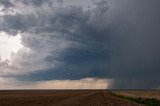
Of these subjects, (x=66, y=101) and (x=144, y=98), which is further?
(x=144, y=98)

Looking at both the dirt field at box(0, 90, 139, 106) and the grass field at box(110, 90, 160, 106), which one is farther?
the grass field at box(110, 90, 160, 106)

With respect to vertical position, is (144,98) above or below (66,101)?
above

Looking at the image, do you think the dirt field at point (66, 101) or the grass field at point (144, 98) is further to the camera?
the grass field at point (144, 98)
